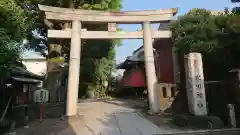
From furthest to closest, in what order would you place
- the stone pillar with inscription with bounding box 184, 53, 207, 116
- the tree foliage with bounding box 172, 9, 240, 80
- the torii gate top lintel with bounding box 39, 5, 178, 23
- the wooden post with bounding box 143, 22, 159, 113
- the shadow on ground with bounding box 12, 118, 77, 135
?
the torii gate top lintel with bounding box 39, 5, 178, 23
the wooden post with bounding box 143, 22, 159, 113
the tree foliage with bounding box 172, 9, 240, 80
the stone pillar with inscription with bounding box 184, 53, 207, 116
the shadow on ground with bounding box 12, 118, 77, 135

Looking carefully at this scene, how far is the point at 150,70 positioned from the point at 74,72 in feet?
13.3

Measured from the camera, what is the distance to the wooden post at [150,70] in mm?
12820

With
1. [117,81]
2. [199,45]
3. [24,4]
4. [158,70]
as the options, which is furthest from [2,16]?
[117,81]

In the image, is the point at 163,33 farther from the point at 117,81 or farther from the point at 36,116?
the point at 117,81

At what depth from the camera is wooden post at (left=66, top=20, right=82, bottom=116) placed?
12.2 metres

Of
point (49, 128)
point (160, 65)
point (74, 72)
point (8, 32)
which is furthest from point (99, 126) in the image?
point (160, 65)

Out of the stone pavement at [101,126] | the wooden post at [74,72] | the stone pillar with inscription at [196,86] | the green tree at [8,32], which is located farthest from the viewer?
the wooden post at [74,72]

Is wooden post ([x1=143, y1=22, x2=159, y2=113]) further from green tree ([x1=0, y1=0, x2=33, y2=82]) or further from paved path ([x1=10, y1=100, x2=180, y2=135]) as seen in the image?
green tree ([x1=0, y1=0, x2=33, y2=82])

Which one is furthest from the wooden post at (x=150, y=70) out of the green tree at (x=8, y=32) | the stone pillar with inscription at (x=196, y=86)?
the green tree at (x=8, y=32)

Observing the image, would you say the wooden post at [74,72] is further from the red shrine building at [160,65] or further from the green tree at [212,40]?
the red shrine building at [160,65]

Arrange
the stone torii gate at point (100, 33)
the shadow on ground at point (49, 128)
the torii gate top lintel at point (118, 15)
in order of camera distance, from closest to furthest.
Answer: the shadow on ground at point (49, 128) < the stone torii gate at point (100, 33) < the torii gate top lintel at point (118, 15)

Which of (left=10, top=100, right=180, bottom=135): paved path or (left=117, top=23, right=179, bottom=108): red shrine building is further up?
(left=117, top=23, right=179, bottom=108): red shrine building

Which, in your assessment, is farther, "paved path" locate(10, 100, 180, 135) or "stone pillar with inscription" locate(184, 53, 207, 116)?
"stone pillar with inscription" locate(184, 53, 207, 116)

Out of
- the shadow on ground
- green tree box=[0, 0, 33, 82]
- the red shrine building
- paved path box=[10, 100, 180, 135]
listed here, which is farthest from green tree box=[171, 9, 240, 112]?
green tree box=[0, 0, 33, 82]
